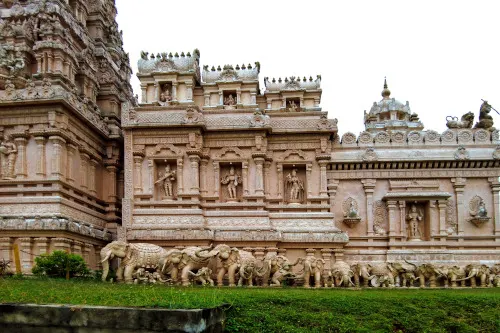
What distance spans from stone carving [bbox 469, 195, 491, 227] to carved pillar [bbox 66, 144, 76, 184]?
18.6 meters

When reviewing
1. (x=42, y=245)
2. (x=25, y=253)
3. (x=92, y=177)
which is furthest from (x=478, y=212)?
(x=25, y=253)

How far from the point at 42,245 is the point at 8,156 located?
459 cm

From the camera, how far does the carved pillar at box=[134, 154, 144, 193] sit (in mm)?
24859

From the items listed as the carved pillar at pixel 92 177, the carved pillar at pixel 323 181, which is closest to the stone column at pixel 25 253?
the carved pillar at pixel 92 177

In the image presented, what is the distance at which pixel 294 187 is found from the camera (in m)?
25.8

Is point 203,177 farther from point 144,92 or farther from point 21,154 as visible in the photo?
point 21,154

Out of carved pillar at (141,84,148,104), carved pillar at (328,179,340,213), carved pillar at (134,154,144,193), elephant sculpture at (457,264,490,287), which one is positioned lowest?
elephant sculpture at (457,264,490,287)

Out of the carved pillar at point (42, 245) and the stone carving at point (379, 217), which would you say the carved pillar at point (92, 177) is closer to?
the carved pillar at point (42, 245)

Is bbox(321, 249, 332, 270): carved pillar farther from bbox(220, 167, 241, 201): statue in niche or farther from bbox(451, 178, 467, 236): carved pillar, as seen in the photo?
bbox(451, 178, 467, 236): carved pillar

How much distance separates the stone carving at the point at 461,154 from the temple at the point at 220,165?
0.05m

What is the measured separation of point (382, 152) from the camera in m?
26.5

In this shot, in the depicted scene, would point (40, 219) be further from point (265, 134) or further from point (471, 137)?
point (471, 137)

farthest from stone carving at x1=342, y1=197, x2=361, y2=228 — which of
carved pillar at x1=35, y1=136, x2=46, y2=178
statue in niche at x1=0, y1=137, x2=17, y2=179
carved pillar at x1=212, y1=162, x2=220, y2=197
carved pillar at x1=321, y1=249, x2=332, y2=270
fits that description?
statue in niche at x1=0, y1=137, x2=17, y2=179

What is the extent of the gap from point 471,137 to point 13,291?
22.2m
